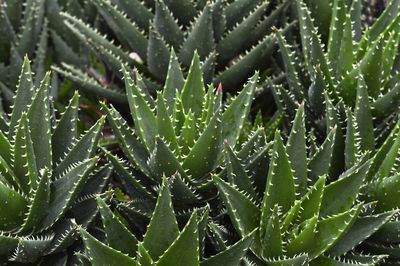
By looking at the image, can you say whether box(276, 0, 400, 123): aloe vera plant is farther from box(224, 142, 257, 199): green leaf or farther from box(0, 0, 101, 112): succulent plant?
box(0, 0, 101, 112): succulent plant

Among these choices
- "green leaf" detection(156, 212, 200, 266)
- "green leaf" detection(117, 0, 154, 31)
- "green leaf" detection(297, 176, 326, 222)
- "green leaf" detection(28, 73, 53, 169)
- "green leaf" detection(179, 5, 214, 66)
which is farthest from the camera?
"green leaf" detection(117, 0, 154, 31)

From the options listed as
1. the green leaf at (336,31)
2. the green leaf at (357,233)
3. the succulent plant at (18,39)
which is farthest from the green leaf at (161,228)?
the succulent plant at (18,39)

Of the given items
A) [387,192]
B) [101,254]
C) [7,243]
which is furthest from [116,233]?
[387,192]

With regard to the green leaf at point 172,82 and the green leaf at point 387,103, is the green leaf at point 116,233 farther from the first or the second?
the green leaf at point 387,103

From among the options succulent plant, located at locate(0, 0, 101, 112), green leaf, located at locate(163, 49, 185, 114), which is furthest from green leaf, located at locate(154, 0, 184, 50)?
succulent plant, located at locate(0, 0, 101, 112)

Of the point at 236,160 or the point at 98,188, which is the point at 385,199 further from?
the point at 98,188

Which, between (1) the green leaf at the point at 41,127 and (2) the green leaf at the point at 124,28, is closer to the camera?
(1) the green leaf at the point at 41,127

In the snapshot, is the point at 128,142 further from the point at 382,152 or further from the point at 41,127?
the point at 382,152
